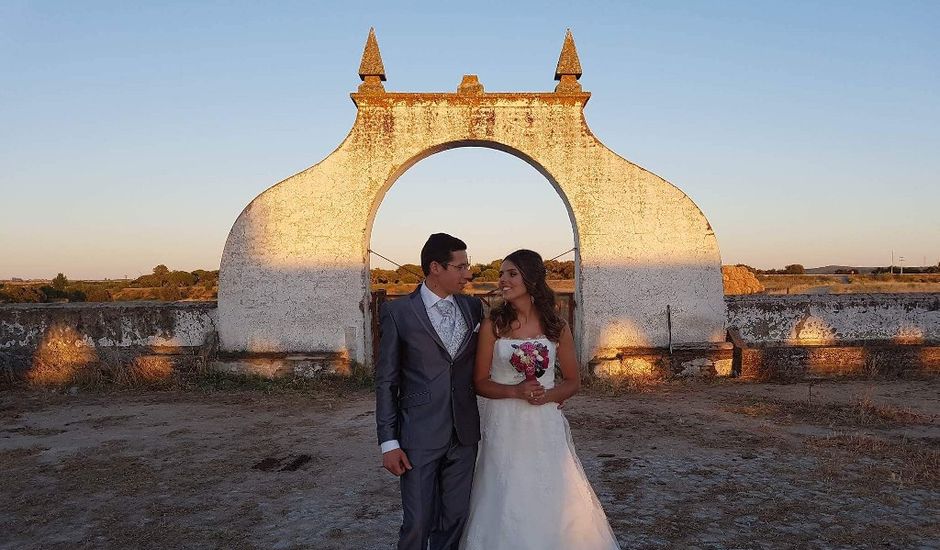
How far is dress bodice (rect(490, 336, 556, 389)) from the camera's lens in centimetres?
336

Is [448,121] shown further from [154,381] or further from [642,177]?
[154,381]

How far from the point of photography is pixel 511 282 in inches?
132

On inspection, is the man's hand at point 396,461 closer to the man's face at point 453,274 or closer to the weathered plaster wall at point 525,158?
the man's face at point 453,274

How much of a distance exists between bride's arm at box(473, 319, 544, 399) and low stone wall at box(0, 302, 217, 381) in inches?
291

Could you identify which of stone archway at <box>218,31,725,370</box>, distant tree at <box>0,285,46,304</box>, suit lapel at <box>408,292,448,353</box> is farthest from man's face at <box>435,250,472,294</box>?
distant tree at <box>0,285,46,304</box>

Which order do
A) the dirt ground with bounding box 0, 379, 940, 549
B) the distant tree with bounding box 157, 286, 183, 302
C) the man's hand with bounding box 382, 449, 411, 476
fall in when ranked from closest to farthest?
the man's hand with bounding box 382, 449, 411, 476 → the dirt ground with bounding box 0, 379, 940, 549 → the distant tree with bounding box 157, 286, 183, 302

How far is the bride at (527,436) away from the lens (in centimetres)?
330

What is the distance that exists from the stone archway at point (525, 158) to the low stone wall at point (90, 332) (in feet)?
2.53

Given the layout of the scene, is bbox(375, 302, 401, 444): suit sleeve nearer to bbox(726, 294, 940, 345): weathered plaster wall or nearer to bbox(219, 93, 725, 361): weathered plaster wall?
bbox(219, 93, 725, 361): weathered plaster wall

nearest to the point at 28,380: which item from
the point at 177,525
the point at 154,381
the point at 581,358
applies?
the point at 154,381

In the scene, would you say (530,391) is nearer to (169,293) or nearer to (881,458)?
(881,458)

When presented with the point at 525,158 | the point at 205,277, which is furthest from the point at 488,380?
the point at 205,277

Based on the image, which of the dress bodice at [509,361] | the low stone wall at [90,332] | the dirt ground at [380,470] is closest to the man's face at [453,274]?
the dress bodice at [509,361]

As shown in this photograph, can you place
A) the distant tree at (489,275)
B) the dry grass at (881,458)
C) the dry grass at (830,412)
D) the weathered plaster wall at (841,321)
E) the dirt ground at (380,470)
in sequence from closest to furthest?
the dirt ground at (380,470) → the dry grass at (881,458) → the dry grass at (830,412) → the weathered plaster wall at (841,321) → the distant tree at (489,275)
